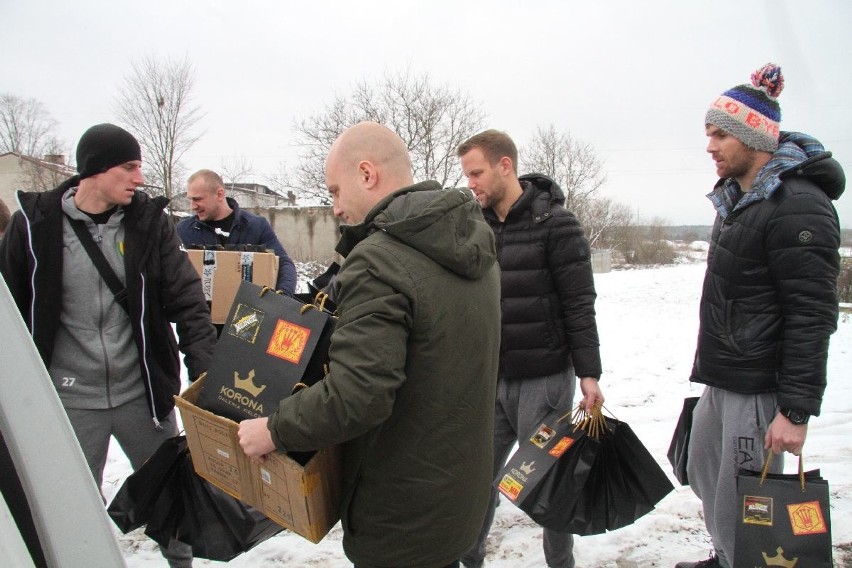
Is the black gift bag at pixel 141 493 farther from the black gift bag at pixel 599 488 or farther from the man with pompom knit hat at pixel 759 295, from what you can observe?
the man with pompom knit hat at pixel 759 295

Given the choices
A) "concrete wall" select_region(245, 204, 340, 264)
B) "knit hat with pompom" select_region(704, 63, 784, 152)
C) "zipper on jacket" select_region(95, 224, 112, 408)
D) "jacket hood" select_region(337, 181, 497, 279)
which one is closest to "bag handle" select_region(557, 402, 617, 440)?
"jacket hood" select_region(337, 181, 497, 279)

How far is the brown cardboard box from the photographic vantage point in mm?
3715

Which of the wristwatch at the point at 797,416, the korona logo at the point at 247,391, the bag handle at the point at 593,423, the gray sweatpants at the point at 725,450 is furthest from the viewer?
the bag handle at the point at 593,423

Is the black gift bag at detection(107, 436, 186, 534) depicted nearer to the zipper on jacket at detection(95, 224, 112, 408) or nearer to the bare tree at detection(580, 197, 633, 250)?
the zipper on jacket at detection(95, 224, 112, 408)

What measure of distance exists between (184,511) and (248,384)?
726 mm

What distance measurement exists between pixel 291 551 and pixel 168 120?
20.8m

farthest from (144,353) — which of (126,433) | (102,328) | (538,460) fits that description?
(538,460)

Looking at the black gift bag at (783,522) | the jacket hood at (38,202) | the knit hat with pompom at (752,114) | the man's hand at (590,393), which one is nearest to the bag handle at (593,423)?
the man's hand at (590,393)

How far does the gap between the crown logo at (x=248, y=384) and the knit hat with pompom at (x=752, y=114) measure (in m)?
2.12

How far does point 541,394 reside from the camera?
254cm

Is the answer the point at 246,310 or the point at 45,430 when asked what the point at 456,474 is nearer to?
the point at 246,310

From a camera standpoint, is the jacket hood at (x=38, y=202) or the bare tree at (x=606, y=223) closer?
the jacket hood at (x=38, y=202)

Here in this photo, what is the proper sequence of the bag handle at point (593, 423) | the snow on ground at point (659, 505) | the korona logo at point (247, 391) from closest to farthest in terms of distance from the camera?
1. the korona logo at point (247, 391)
2. the bag handle at point (593, 423)
3. the snow on ground at point (659, 505)

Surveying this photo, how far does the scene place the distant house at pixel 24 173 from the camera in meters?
30.1
